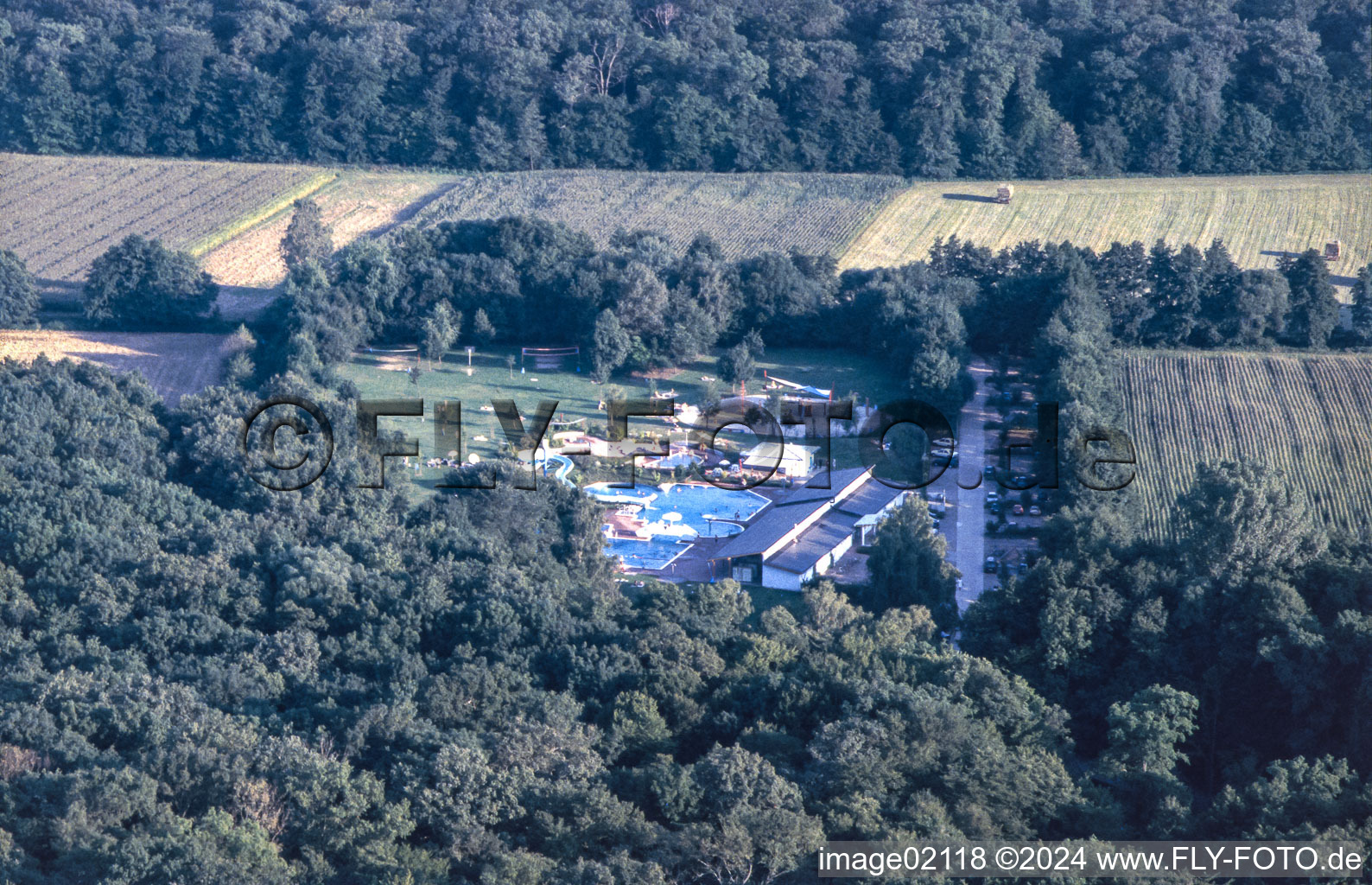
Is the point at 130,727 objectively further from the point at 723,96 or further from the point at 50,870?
the point at 723,96

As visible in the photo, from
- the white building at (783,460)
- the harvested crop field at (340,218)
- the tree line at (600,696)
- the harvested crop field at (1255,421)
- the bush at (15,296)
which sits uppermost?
the harvested crop field at (340,218)

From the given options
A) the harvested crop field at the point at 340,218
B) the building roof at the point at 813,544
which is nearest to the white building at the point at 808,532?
the building roof at the point at 813,544

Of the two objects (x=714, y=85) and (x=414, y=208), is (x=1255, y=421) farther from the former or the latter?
(x=414, y=208)

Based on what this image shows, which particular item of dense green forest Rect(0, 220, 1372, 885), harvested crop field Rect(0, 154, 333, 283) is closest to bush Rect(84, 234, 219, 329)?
harvested crop field Rect(0, 154, 333, 283)

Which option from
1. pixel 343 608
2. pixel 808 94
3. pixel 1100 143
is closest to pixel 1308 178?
pixel 1100 143

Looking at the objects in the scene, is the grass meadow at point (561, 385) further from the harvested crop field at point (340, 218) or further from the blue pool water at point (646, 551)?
the harvested crop field at point (340, 218)
